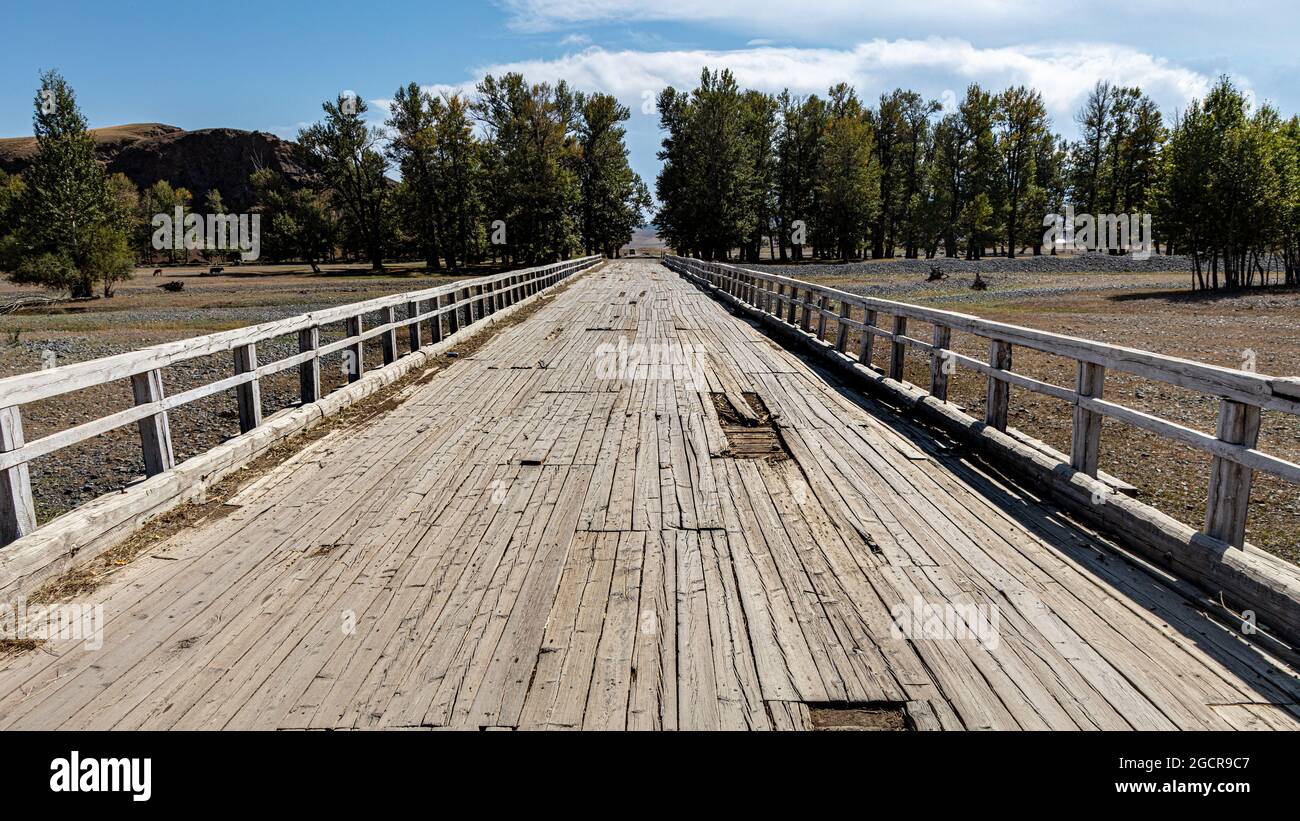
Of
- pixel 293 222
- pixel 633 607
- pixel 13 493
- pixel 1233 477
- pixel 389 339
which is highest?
pixel 293 222

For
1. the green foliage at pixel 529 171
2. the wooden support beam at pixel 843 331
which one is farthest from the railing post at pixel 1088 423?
the green foliage at pixel 529 171

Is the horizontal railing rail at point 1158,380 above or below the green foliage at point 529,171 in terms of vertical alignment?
below

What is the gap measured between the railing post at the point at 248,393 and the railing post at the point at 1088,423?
6.57 meters

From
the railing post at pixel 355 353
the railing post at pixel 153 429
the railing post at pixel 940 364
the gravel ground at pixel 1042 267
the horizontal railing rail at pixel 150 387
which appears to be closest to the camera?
the horizontal railing rail at pixel 150 387

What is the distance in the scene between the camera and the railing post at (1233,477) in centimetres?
404

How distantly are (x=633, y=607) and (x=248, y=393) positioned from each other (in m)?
4.71

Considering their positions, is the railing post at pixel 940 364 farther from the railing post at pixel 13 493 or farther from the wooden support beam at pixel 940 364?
the railing post at pixel 13 493

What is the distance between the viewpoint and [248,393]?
701 centimetres

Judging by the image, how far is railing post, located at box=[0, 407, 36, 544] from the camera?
4.09m

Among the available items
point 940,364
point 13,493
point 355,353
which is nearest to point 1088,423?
point 940,364

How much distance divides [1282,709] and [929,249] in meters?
82.1

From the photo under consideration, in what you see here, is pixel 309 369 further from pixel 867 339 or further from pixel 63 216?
pixel 63 216

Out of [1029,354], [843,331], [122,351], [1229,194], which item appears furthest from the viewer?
[1229,194]

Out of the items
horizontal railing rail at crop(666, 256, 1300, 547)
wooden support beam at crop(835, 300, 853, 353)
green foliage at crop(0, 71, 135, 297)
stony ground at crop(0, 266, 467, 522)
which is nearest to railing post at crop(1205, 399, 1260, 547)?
horizontal railing rail at crop(666, 256, 1300, 547)
